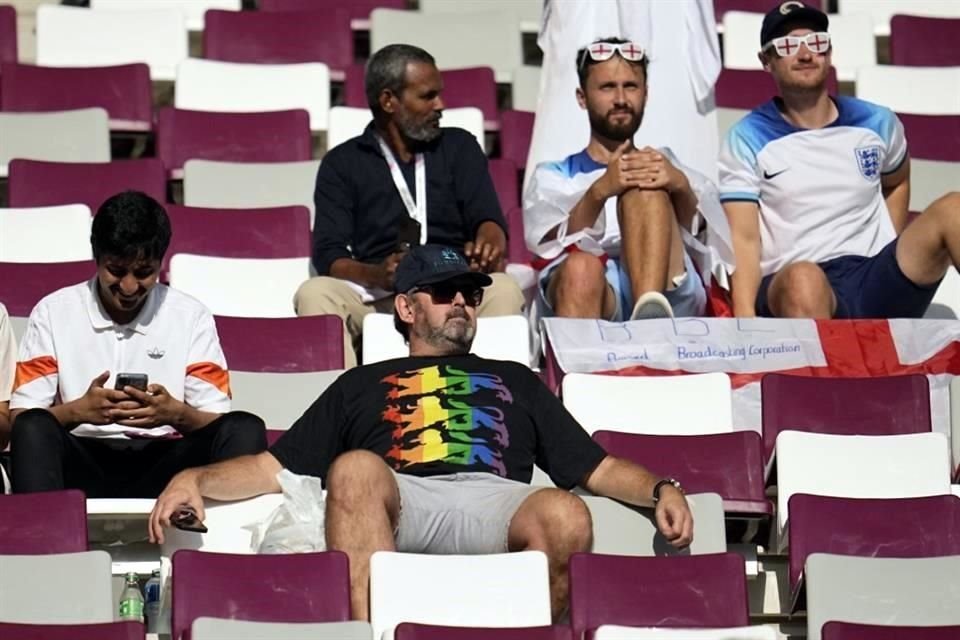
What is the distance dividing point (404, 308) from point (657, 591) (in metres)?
1.09

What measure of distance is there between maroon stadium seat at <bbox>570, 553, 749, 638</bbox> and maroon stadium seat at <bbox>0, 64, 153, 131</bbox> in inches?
149

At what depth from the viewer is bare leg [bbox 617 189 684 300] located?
6355 millimetres

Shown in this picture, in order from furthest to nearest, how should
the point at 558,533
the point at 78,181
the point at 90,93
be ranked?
the point at 90,93
the point at 78,181
the point at 558,533

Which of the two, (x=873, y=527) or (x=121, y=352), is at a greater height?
(x=121, y=352)

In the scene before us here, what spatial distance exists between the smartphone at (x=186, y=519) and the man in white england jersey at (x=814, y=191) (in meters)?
2.12

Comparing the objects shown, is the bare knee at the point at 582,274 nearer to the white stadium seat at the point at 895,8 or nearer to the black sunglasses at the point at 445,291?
the black sunglasses at the point at 445,291

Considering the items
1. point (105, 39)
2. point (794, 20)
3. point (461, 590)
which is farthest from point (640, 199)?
point (105, 39)

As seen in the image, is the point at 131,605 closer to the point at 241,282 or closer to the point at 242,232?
the point at 241,282

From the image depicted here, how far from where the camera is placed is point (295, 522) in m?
5.06

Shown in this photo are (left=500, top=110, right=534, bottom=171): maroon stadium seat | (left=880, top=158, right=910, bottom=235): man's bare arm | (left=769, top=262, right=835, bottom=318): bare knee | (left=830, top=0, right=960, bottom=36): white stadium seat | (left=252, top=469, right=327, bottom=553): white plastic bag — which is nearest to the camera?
(left=252, top=469, right=327, bottom=553): white plastic bag

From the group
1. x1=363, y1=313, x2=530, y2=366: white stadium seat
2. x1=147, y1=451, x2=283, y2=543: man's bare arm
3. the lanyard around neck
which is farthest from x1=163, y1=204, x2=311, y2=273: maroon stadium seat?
x1=147, y1=451, x2=283, y2=543: man's bare arm

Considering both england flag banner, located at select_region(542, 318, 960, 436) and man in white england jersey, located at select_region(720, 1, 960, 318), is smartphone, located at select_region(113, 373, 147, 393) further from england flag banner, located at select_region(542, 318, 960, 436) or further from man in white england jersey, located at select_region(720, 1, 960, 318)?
man in white england jersey, located at select_region(720, 1, 960, 318)

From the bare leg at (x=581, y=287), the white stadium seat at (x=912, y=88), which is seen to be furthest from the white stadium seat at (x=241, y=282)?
the white stadium seat at (x=912, y=88)

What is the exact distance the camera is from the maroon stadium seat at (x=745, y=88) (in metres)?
8.58
